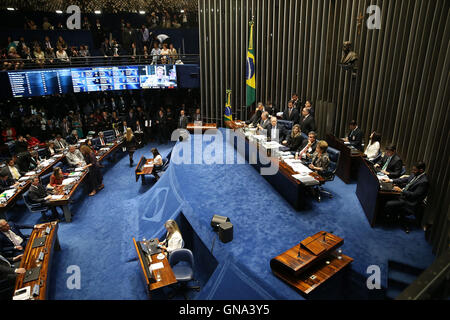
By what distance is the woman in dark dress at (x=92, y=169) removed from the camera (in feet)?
30.5

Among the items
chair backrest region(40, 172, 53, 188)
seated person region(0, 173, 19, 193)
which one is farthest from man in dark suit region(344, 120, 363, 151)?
seated person region(0, 173, 19, 193)

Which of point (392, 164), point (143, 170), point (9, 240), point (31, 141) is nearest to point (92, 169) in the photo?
point (143, 170)

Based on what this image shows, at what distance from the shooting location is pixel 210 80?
1342cm

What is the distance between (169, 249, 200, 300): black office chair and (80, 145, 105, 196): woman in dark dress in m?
5.16

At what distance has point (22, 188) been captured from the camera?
8000 mm

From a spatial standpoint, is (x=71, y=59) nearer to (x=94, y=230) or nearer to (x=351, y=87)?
(x=94, y=230)

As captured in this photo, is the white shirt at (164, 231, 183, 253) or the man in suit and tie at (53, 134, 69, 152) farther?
the man in suit and tie at (53, 134, 69, 152)

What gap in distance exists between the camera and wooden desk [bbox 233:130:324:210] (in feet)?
20.5

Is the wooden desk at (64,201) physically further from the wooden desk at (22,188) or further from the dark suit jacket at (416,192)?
the dark suit jacket at (416,192)

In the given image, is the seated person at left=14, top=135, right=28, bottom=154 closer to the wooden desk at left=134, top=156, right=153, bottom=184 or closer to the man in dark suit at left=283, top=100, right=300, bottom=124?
the wooden desk at left=134, top=156, right=153, bottom=184

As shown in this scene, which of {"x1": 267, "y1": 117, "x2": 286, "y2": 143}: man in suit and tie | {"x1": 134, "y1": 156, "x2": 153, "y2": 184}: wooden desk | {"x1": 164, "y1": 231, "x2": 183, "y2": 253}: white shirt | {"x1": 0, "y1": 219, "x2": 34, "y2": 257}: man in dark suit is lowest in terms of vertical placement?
{"x1": 134, "y1": 156, "x2": 153, "y2": 184}: wooden desk

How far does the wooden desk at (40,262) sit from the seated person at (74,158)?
3.44 metres

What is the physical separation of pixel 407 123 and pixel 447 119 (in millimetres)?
1446
